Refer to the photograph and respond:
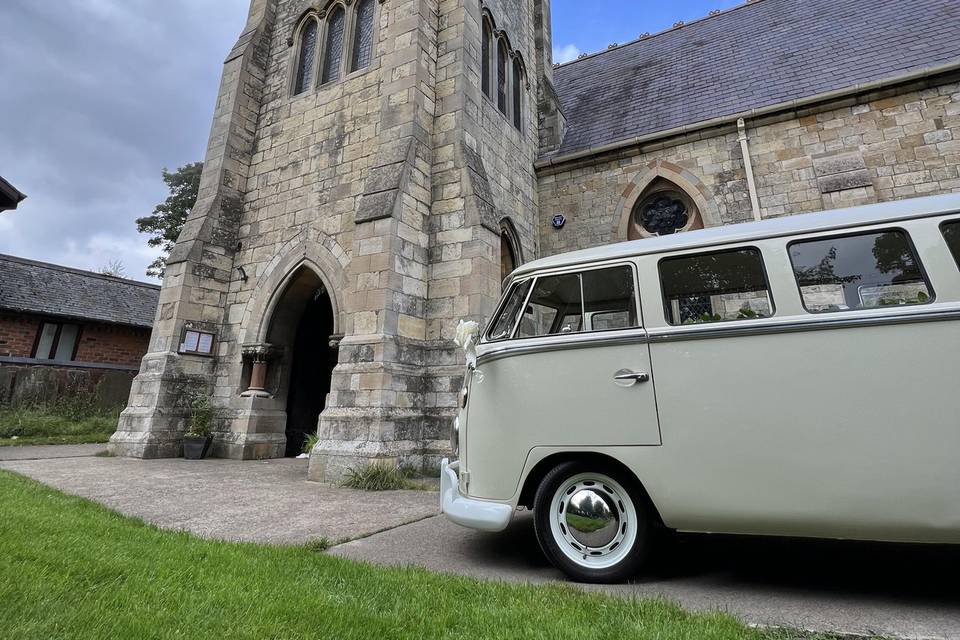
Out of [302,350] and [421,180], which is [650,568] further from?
[302,350]

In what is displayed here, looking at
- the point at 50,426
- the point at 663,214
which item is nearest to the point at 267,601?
the point at 663,214

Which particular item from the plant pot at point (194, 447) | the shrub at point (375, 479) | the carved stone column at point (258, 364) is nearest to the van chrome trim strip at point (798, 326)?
the shrub at point (375, 479)

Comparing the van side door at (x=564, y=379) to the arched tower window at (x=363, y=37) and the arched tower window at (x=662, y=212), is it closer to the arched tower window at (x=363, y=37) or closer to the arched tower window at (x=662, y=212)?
the arched tower window at (x=662, y=212)

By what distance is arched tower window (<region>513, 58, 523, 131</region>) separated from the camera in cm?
1110

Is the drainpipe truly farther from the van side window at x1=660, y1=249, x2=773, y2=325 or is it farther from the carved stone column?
the carved stone column

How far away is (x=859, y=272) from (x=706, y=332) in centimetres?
84

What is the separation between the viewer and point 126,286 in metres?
17.8

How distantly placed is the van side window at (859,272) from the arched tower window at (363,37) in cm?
922

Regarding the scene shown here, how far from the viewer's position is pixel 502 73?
10.8m

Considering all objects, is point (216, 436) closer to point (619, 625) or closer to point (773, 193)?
point (619, 625)

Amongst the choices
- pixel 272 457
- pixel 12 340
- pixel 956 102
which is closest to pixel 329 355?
pixel 272 457

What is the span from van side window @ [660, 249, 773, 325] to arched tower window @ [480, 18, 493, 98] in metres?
8.11

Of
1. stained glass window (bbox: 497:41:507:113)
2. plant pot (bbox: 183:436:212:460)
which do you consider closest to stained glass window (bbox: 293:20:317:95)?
stained glass window (bbox: 497:41:507:113)

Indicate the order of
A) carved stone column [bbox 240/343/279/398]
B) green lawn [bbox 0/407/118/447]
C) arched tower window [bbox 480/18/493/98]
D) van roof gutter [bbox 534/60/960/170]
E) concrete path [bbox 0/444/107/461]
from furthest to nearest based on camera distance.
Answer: green lawn [bbox 0/407/118/447] < arched tower window [bbox 480/18/493/98] < carved stone column [bbox 240/343/279/398] < van roof gutter [bbox 534/60/960/170] < concrete path [bbox 0/444/107/461]
